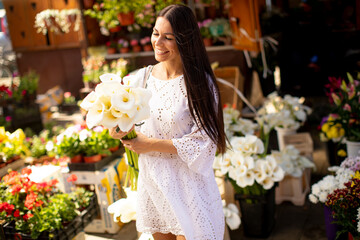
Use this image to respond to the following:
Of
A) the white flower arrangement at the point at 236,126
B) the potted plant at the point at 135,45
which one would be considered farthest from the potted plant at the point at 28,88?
the white flower arrangement at the point at 236,126

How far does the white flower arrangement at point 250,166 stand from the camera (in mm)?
3311

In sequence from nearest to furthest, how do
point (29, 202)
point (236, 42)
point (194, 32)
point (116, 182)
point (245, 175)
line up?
point (194, 32)
point (29, 202)
point (245, 175)
point (116, 182)
point (236, 42)

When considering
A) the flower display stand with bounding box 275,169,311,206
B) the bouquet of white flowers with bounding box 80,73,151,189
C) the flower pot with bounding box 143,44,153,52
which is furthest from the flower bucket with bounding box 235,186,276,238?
the flower pot with bounding box 143,44,153,52

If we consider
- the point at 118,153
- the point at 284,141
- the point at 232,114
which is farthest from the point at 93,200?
the point at 284,141

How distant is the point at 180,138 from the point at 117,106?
0.41m

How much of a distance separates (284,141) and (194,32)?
289cm

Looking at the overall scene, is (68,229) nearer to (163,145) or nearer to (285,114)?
(163,145)

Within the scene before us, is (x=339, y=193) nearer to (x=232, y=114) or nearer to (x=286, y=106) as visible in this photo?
(x=232, y=114)

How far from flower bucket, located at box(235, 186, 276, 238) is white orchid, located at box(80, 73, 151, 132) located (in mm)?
1900

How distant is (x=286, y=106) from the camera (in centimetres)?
459

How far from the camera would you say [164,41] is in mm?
2020

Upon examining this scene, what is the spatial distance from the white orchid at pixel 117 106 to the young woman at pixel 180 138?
0.15m

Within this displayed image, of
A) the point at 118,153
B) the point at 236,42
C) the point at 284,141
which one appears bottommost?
the point at 284,141

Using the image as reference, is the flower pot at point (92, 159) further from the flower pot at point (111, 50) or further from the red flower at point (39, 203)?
the flower pot at point (111, 50)
